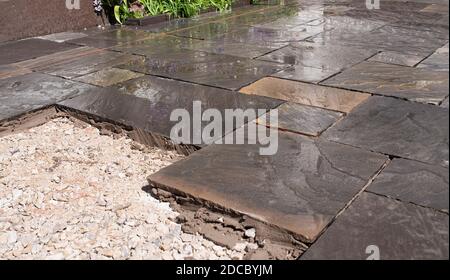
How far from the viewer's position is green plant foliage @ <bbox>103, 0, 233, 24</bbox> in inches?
308

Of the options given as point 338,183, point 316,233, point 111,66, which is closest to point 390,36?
point 111,66

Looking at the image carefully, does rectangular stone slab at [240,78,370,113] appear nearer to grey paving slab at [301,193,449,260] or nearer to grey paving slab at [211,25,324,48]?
grey paving slab at [301,193,449,260]

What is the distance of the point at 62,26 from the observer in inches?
290

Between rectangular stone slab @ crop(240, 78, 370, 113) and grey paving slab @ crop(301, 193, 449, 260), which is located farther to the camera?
rectangular stone slab @ crop(240, 78, 370, 113)

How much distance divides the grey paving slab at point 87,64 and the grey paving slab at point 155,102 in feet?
2.61

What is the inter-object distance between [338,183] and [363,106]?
1.38 m

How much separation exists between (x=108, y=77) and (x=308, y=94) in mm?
2113

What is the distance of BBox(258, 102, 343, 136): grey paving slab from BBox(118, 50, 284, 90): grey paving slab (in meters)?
0.78

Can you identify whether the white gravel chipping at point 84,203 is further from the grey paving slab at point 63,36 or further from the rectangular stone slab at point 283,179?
the grey paving slab at point 63,36

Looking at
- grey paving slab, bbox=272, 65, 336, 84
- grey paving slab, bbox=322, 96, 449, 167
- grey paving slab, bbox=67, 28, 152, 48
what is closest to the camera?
grey paving slab, bbox=322, 96, 449, 167

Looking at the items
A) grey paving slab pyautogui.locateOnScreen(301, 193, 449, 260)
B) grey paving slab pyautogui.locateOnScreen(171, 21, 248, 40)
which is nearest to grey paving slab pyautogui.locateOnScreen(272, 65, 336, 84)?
grey paving slab pyautogui.locateOnScreen(171, 21, 248, 40)

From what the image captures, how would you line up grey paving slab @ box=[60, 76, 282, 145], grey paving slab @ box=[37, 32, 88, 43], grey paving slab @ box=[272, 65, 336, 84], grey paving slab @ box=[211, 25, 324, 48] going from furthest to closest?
1. grey paving slab @ box=[37, 32, 88, 43]
2. grey paving slab @ box=[211, 25, 324, 48]
3. grey paving slab @ box=[272, 65, 336, 84]
4. grey paving slab @ box=[60, 76, 282, 145]

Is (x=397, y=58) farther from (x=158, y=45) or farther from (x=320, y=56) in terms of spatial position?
(x=158, y=45)

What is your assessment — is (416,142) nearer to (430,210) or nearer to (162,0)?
(430,210)
